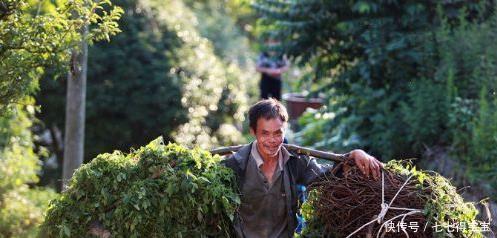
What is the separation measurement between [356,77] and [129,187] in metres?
5.63

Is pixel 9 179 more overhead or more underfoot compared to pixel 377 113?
more underfoot

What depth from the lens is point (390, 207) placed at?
428 centimetres

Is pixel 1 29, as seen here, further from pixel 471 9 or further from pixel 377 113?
pixel 471 9

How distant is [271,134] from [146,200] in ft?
2.64

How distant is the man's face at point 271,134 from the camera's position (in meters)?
4.63

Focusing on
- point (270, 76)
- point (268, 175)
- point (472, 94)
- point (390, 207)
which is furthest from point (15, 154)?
point (270, 76)

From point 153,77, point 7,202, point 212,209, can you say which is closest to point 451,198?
A: point 212,209

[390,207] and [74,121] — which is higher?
[74,121]

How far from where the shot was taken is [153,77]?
9.84 meters

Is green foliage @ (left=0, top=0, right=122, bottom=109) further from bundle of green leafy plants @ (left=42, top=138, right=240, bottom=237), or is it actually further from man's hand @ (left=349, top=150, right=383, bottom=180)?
man's hand @ (left=349, top=150, right=383, bottom=180)

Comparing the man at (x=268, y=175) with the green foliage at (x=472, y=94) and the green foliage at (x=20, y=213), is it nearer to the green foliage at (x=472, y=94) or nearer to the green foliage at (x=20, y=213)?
the green foliage at (x=20, y=213)

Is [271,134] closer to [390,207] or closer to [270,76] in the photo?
[390,207]

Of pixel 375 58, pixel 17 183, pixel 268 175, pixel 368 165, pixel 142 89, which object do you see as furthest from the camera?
pixel 142 89

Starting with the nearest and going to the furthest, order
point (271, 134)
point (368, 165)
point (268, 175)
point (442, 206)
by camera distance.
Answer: point (442, 206)
point (368, 165)
point (271, 134)
point (268, 175)
